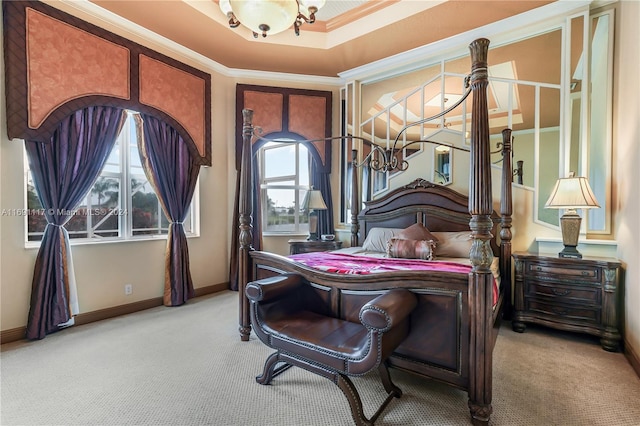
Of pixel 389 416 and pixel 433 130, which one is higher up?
pixel 433 130

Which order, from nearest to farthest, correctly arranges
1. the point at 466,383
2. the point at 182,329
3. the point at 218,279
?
1. the point at 466,383
2. the point at 182,329
3. the point at 218,279

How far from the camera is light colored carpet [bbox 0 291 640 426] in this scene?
5.89 feet

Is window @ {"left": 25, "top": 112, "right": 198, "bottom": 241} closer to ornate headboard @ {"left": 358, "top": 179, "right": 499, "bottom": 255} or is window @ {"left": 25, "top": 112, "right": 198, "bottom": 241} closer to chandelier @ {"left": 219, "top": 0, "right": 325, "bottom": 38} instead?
chandelier @ {"left": 219, "top": 0, "right": 325, "bottom": 38}

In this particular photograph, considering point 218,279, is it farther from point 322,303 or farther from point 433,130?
point 433,130

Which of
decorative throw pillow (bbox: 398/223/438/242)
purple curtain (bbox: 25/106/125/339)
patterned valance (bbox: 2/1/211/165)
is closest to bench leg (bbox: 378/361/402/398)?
decorative throw pillow (bbox: 398/223/438/242)

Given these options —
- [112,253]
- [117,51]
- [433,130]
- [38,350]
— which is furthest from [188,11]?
[38,350]

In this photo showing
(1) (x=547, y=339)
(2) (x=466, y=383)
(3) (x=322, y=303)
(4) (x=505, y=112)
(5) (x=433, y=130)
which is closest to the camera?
(2) (x=466, y=383)

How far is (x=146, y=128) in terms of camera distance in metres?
3.75

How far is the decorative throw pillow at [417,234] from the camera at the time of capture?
10.9ft

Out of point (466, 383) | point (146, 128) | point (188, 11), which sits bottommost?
point (466, 383)

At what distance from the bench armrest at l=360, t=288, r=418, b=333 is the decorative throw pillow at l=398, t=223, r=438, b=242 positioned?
1.67 metres

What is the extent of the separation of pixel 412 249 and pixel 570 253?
142cm

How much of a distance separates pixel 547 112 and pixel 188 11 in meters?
4.05

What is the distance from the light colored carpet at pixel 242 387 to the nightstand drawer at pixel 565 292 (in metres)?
0.39
